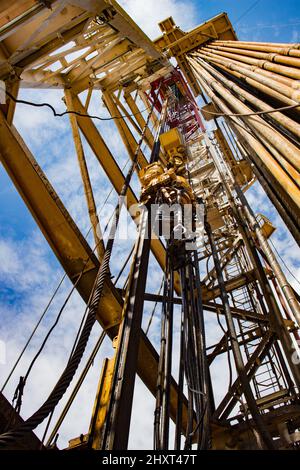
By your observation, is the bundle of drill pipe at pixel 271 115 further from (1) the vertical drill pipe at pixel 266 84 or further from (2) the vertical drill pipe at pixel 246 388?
(2) the vertical drill pipe at pixel 246 388

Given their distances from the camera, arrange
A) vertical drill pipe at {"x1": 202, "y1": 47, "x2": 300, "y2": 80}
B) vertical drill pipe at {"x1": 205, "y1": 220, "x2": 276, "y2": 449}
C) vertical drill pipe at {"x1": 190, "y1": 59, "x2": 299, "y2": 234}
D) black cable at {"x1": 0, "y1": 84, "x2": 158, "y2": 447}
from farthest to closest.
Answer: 1. vertical drill pipe at {"x1": 202, "y1": 47, "x2": 300, "y2": 80}
2. vertical drill pipe at {"x1": 205, "y1": 220, "x2": 276, "y2": 449}
3. vertical drill pipe at {"x1": 190, "y1": 59, "x2": 299, "y2": 234}
4. black cable at {"x1": 0, "y1": 84, "x2": 158, "y2": 447}

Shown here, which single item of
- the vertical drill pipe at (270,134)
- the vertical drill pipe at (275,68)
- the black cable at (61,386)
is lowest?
the black cable at (61,386)

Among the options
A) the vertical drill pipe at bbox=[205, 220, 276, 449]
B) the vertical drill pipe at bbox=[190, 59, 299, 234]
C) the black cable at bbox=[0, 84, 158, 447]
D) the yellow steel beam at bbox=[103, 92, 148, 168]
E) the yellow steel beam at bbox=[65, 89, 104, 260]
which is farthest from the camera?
the yellow steel beam at bbox=[103, 92, 148, 168]

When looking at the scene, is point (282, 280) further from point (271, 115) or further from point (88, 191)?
point (88, 191)

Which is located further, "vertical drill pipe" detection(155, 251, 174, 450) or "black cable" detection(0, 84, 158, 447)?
"vertical drill pipe" detection(155, 251, 174, 450)

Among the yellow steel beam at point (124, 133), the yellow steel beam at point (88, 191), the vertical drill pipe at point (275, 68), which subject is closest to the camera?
the vertical drill pipe at point (275, 68)

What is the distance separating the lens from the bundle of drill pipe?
2.55m

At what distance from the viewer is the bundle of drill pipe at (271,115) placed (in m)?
2.55

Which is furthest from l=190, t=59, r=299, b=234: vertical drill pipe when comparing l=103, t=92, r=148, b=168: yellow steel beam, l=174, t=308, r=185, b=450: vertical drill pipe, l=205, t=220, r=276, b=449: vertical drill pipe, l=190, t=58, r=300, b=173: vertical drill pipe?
l=103, t=92, r=148, b=168: yellow steel beam

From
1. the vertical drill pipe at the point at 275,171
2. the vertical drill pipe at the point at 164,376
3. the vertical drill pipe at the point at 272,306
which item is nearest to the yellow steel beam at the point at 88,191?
the vertical drill pipe at the point at 164,376

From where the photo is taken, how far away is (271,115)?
9.66 feet

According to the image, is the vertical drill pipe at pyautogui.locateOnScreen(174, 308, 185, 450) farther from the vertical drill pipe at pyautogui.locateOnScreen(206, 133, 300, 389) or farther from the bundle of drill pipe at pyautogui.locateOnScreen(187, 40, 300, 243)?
the bundle of drill pipe at pyautogui.locateOnScreen(187, 40, 300, 243)

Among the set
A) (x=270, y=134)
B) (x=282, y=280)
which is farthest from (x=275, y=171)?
(x=282, y=280)

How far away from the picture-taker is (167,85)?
12.4 m
